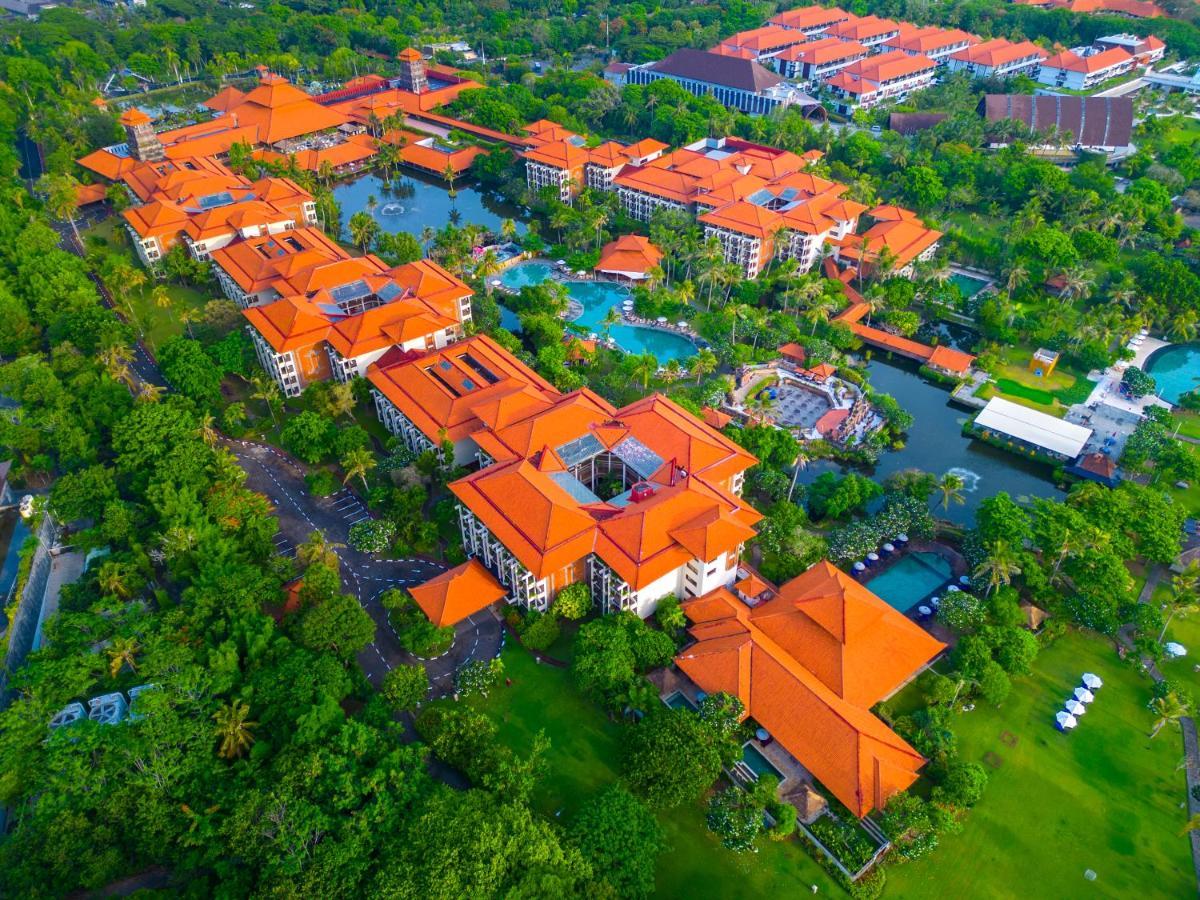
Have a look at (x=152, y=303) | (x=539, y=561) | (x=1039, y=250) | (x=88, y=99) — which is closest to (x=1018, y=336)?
(x=1039, y=250)

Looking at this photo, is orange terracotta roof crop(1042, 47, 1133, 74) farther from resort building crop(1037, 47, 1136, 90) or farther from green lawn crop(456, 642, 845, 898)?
green lawn crop(456, 642, 845, 898)

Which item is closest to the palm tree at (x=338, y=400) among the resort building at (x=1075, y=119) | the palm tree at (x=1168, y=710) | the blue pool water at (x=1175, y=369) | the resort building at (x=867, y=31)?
the palm tree at (x=1168, y=710)

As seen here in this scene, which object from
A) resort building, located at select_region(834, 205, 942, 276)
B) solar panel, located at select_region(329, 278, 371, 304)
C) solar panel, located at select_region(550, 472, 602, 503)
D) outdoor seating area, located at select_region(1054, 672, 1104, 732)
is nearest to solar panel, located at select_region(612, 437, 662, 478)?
solar panel, located at select_region(550, 472, 602, 503)

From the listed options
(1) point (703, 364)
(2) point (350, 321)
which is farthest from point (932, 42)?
(2) point (350, 321)

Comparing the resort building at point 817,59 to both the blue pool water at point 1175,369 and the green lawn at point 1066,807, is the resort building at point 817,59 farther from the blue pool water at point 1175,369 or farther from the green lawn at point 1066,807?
the green lawn at point 1066,807

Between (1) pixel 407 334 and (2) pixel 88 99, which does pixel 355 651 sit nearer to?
(1) pixel 407 334
